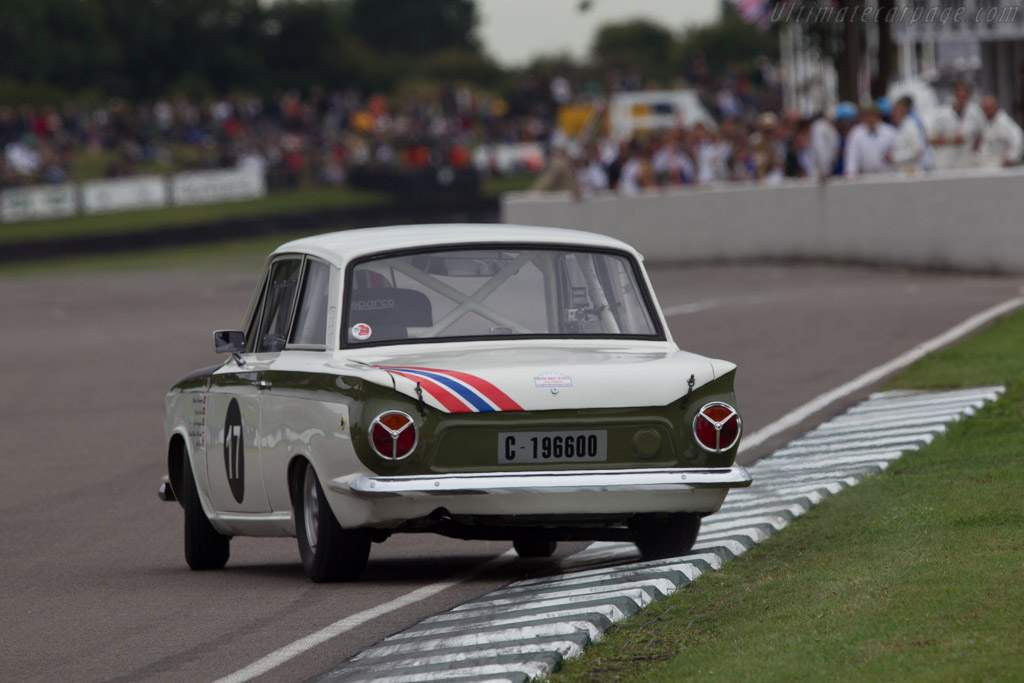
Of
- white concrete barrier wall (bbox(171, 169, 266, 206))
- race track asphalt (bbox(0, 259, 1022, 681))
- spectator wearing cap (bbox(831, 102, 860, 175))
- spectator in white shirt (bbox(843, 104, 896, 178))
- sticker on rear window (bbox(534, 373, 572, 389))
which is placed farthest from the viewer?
white concrete barrier wall (bbox(171, 169, 266, 206))

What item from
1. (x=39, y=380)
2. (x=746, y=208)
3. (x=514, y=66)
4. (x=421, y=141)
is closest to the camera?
(x=39, y=380)

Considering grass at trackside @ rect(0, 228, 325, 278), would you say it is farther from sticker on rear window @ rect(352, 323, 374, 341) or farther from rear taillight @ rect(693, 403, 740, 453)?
rear taillight @ rect(693, 403, 740, 453)

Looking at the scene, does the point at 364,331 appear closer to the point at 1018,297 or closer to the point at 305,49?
the point at 1018,297

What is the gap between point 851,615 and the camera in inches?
256

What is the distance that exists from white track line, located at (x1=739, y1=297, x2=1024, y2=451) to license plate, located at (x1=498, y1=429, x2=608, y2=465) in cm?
429

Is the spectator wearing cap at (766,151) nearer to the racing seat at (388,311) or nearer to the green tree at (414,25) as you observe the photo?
the racing seat at (388,311)

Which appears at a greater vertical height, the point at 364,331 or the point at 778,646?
the point at 364,331

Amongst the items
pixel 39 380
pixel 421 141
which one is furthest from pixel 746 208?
pixel 421 141

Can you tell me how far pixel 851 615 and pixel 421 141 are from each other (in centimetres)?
5737

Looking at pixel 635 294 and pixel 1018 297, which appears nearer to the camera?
pixel 635 294

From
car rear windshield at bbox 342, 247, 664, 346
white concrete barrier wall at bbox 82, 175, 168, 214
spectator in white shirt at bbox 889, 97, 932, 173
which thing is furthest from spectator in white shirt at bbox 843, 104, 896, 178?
white concrete barrier wall at bbox 82, 175, 168, 214

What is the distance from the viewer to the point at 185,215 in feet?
176

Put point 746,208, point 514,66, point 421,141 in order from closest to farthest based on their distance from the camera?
point 746,208 < point 421,141 < point 514,66

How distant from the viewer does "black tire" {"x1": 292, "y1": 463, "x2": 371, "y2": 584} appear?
8250 mm
